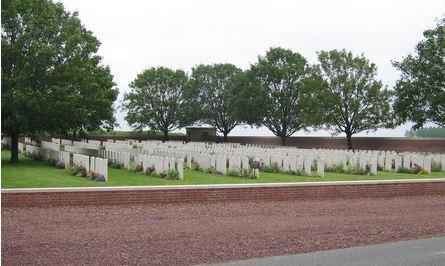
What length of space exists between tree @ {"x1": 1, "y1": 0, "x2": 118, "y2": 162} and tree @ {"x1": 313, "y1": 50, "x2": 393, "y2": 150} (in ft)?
72.4

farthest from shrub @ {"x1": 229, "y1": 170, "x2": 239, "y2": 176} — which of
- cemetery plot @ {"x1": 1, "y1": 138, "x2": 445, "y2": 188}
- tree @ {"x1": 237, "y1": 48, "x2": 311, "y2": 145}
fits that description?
tree @ {"x1": 237, "y1": 48, "x2": 311, "y2": 145}

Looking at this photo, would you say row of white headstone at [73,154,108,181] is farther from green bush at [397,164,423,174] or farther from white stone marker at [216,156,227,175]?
green bush at [397,164,423,174]

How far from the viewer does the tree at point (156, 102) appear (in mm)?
53188

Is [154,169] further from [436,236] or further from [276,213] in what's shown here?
[436,236]

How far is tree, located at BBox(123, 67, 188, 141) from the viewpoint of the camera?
53188mm

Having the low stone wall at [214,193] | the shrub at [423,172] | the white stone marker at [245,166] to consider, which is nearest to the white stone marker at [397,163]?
the shrub at [423,172]

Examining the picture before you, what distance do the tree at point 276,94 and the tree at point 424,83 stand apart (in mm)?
14355

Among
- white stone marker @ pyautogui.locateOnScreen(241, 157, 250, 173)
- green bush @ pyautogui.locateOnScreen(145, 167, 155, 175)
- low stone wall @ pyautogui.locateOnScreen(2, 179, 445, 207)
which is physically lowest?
low stone wall @ pyautogui.locateOnScreen(2, 179, 445, 207)

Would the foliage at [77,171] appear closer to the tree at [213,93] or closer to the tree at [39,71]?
the tree at [39,71]

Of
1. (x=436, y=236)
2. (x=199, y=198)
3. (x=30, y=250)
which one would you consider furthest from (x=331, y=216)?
(x=30, y=250)

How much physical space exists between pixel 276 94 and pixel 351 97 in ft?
30.8

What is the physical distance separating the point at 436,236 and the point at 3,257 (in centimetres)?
681

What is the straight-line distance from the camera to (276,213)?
34.6 feet

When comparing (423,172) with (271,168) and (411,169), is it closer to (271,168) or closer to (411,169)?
(411,169)
